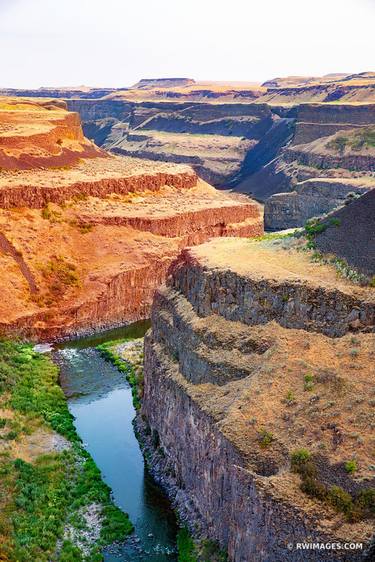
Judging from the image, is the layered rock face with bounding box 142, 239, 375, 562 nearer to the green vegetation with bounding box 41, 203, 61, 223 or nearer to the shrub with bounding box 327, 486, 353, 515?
the shrub with bounding box 327, 486, 353, 515

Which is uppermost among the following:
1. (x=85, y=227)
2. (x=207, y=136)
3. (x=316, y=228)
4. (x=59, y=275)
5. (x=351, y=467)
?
(x=316, y=228)

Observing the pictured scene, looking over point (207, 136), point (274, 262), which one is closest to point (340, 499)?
point (274, 262)

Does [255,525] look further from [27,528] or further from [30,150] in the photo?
[30,150]

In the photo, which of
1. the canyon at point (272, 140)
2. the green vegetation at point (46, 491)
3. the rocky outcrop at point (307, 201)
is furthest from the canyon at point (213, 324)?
the canyon at point (272, 140)

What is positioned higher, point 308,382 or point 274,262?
point 274,262

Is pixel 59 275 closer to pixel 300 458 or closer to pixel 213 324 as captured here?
pixel 213 324

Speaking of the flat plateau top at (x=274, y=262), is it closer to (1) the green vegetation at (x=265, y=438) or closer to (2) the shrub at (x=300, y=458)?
(1) the green vegetation at (x=265, y=438)
